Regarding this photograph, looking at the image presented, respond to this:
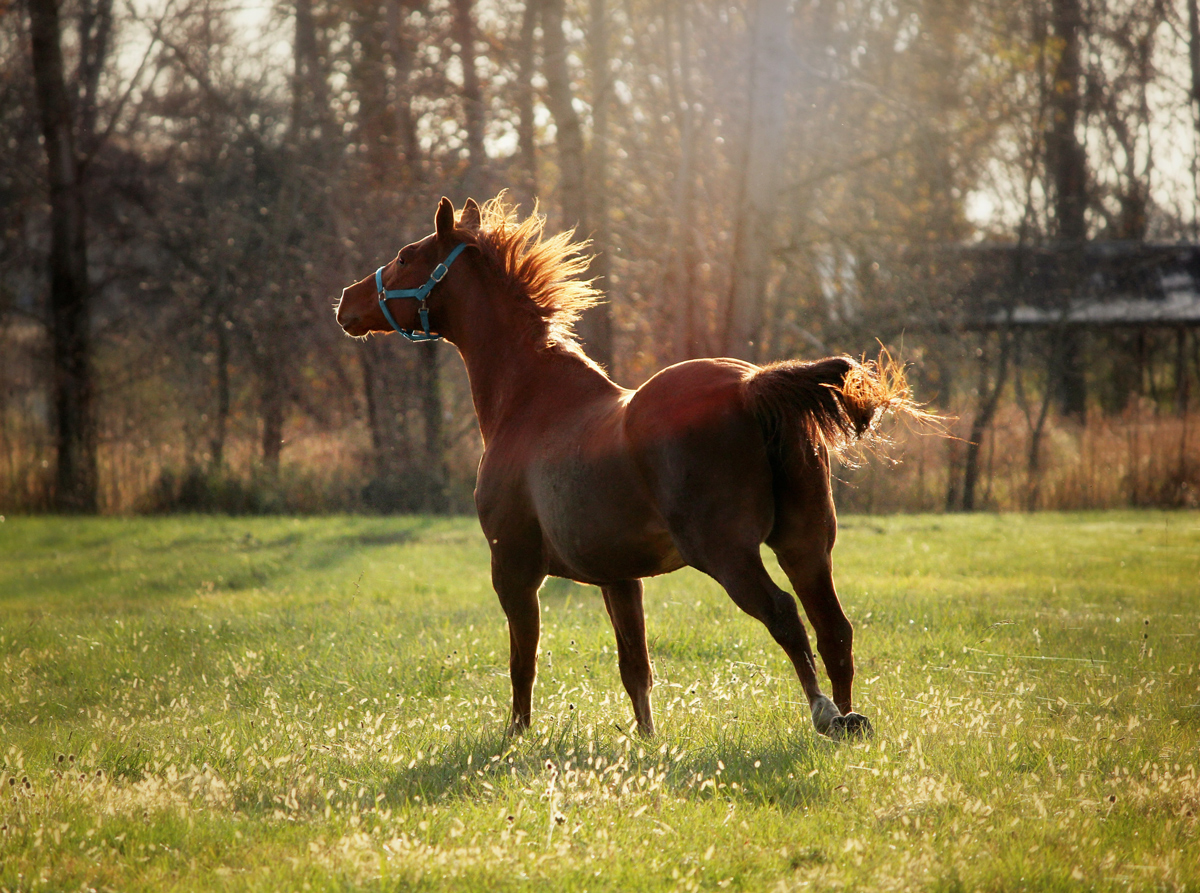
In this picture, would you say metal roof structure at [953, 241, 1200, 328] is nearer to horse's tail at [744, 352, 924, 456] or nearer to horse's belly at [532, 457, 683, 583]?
horse's tail at [744, 352, 924, 456]

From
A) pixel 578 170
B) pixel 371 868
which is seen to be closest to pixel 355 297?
pixel 371 868

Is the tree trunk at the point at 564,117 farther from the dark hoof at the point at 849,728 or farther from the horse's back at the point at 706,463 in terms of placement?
the dark hoof at the point at 849,728

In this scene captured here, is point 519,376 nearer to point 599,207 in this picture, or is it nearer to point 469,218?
point 469,218

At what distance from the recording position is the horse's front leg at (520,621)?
191 inches

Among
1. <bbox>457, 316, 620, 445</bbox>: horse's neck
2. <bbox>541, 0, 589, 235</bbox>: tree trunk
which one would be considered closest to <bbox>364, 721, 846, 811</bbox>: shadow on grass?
<bbox>457, 316, 620, 445</bbox>: horse's neck

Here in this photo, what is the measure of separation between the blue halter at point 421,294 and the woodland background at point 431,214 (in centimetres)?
762

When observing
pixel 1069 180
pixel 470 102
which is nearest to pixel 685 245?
pixel 470 102

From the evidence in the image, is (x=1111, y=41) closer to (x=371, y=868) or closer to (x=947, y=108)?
(x=947, y=108)

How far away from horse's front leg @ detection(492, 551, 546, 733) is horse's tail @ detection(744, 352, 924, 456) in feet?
4.66

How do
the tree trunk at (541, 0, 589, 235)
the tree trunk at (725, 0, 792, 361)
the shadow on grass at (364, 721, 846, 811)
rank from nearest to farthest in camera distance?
the shadow on grass at (364, 721, 846, 811)
the tree trunk at (541, 0, 589, 235)
the tree trunk at (725, 0, 792, 361)

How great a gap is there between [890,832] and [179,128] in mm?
23768

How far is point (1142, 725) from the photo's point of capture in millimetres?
4691

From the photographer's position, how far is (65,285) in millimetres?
17797

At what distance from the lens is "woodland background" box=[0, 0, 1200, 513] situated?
16.5 metres
